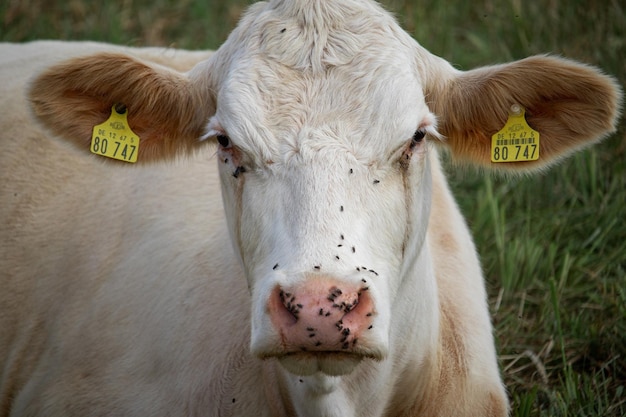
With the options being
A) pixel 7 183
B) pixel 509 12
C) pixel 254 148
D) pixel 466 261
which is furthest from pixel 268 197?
pixel 509 12

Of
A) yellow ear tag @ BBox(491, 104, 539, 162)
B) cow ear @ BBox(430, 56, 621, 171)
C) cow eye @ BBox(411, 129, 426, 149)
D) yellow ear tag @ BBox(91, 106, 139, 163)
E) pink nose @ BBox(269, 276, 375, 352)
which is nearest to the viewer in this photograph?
pink nose @ BBox(269, 276, 375, 352)

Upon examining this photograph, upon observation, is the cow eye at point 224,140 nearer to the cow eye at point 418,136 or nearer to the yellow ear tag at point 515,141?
the cow eye at point 418,136

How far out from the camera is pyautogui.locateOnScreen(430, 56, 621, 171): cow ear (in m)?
3.36

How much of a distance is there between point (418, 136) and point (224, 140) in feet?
2.01

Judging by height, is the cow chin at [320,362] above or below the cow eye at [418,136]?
below

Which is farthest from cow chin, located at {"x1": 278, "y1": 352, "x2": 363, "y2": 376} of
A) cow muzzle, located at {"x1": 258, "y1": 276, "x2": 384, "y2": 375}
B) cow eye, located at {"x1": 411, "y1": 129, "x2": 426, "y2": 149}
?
cow eye, located at {"x1": 411, "y1": 129, "x2": 426, "y2": 149}

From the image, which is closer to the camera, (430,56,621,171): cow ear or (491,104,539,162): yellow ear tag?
(430,56,621,171): cow ear

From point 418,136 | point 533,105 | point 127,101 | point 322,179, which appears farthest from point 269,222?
point 533,105

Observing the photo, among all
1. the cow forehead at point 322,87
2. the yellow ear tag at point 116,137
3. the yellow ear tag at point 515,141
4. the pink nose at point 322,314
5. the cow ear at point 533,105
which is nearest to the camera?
the pink nose at point 322,314

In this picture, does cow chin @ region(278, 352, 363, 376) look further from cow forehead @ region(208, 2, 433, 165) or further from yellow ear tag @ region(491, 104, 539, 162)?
yellow ear tag @ region(491, 104, 539, 162)

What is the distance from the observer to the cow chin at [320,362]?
2693 millimetres

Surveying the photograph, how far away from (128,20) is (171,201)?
3350 millimetres

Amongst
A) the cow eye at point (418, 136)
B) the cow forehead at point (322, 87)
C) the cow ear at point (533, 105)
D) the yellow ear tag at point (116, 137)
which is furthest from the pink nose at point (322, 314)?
the yellow ear tag at point (116, 137)

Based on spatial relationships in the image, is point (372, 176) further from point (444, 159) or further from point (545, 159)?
point (444, 159)
